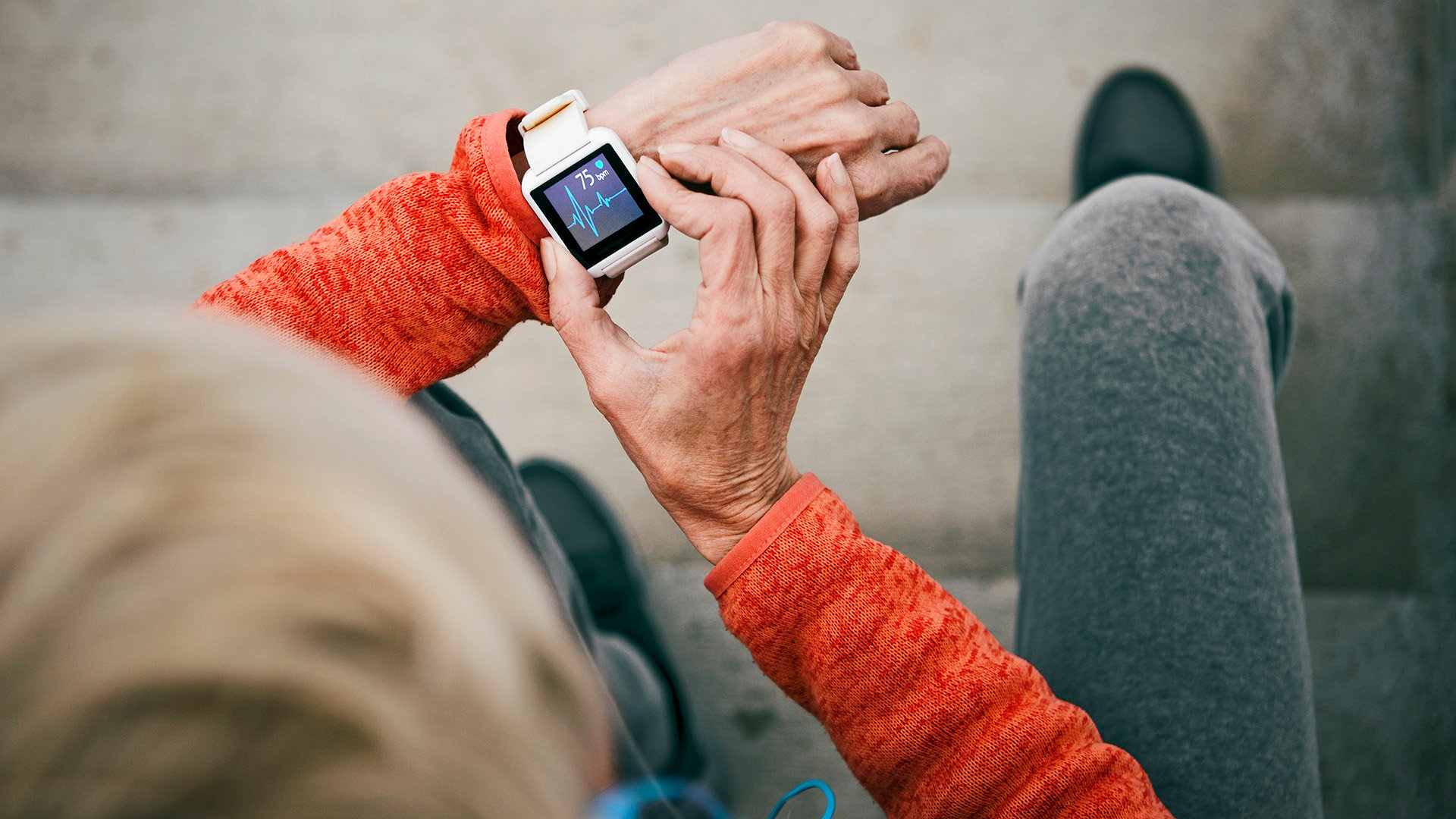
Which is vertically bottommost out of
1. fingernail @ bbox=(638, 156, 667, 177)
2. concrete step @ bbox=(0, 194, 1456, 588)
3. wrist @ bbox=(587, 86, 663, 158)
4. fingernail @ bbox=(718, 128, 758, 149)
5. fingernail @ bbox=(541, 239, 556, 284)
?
concrete step @ bbox=(0, 194, 1456, 588)

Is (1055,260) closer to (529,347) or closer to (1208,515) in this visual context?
(1208,515)

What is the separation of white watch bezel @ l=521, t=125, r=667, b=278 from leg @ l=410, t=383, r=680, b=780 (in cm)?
20

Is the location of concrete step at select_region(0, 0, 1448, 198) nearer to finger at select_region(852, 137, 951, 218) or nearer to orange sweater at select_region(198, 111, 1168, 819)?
finger at select_region(852, 137, 951, 218)

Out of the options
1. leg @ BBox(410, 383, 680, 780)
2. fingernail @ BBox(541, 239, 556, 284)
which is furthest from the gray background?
fingernail @ BBox(541, 239, 556, 284)

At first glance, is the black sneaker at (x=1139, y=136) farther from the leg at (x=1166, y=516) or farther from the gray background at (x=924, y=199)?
the leg at (x=1166, y=516)

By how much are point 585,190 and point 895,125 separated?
0.99 feet

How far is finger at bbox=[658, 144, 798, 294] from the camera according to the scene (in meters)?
0.61

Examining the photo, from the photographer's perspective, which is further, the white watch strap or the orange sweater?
the white watch strap

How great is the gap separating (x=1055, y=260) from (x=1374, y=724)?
37.7 inches

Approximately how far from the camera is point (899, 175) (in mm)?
738

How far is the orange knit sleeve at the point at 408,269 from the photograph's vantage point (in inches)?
25.9

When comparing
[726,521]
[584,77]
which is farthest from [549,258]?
[584,77]

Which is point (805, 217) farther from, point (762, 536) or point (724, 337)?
point (762, 536)

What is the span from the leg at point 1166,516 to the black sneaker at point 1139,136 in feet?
1.18
